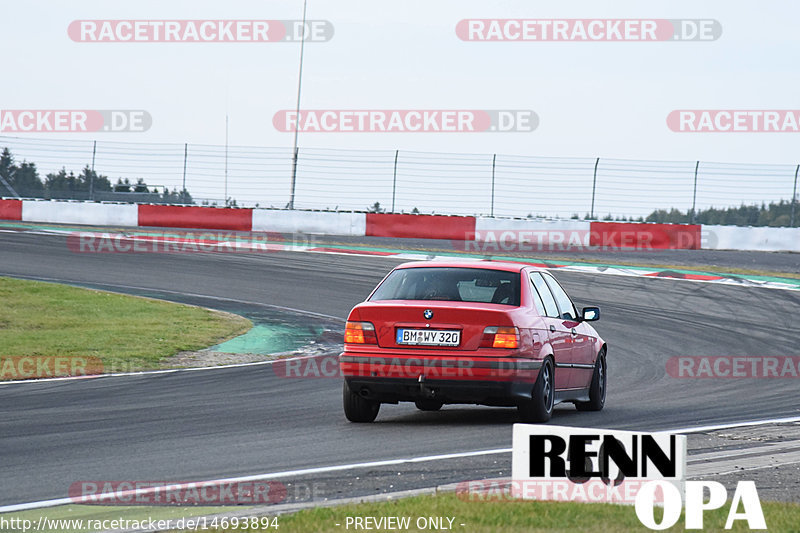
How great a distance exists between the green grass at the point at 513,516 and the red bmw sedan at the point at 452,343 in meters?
3.09

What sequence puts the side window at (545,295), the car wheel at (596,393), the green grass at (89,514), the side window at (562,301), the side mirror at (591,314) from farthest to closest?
the car wheel at (596,393) < the side window at (562,301) < the side mirror at (591,314) < the side window at (545,295) < the green grass at (89,514)

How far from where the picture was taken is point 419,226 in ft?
94.3

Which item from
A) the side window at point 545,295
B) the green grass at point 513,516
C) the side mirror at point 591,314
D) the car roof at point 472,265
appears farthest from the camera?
the side mirror at point 591,314

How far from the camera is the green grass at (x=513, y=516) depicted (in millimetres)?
5324

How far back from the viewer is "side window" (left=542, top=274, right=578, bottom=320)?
10.6 m

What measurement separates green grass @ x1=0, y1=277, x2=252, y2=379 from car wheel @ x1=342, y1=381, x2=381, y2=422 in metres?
4.54

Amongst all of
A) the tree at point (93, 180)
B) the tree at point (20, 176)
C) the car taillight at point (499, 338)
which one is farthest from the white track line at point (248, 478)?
the tree at point (93, 180)

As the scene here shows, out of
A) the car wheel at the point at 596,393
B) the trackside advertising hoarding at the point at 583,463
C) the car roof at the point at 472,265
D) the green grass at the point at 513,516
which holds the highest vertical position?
the car roof at the point at 472,265

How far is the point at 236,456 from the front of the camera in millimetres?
7734

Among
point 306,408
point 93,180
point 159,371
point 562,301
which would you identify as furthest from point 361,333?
point 93,180

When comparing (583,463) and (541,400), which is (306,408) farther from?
(583,463)

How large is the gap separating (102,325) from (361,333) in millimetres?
8096

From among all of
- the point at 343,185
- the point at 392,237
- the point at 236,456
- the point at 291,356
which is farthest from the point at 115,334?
the point at 392,237

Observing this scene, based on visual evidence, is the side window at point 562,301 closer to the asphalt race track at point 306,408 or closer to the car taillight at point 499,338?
the asphalt race track at point 306,408
